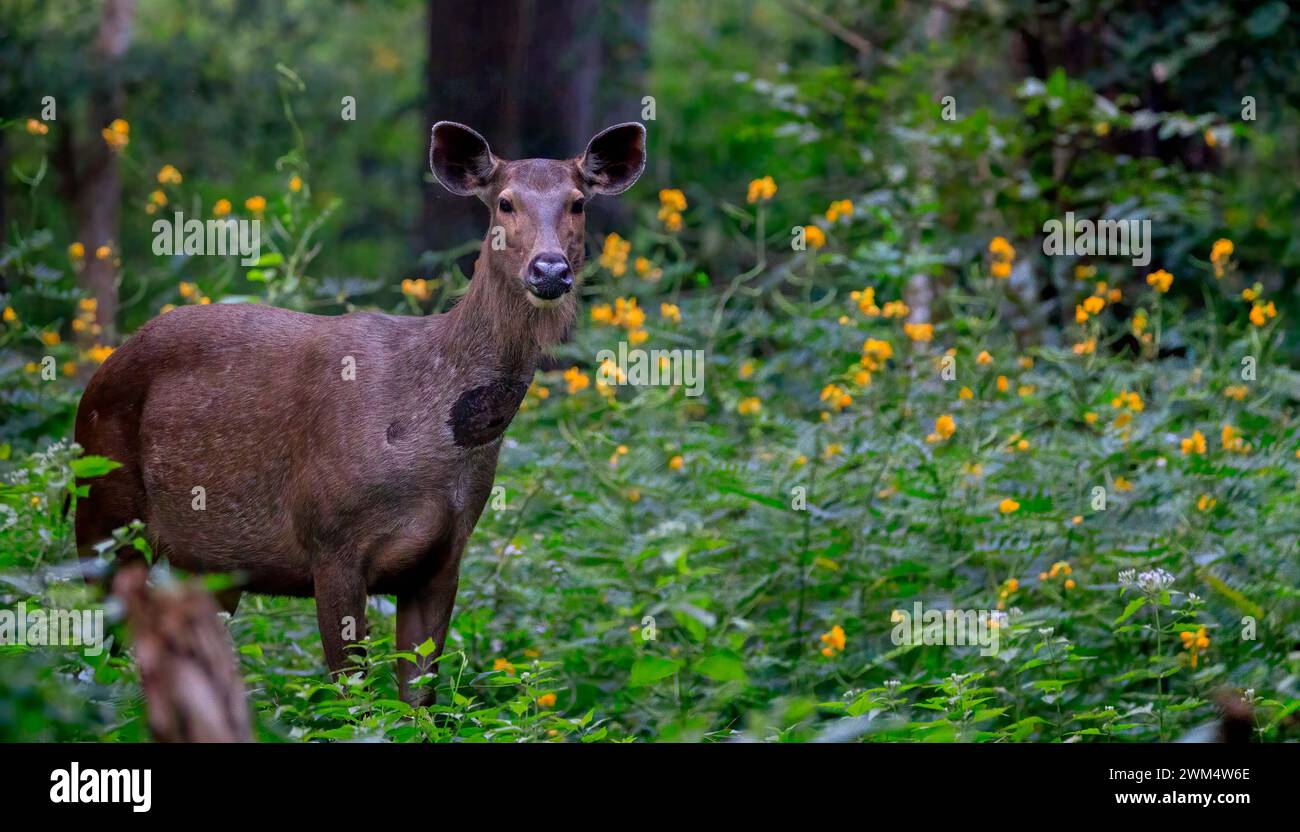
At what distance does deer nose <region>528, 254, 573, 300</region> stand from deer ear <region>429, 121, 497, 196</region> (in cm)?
74

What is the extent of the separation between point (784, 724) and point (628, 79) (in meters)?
11.0

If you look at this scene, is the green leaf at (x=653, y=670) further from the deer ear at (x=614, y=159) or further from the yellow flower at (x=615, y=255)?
the yellow flower at (x=615, y=255)

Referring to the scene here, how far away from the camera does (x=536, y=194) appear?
6.14 m

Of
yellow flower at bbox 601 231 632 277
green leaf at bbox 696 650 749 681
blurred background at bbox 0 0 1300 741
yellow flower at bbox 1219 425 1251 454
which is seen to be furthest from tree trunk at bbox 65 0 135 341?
green leaf at bbox 696 650 749 681

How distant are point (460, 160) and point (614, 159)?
0.62m

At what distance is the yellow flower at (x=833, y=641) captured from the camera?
282 inches

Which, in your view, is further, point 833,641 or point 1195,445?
point 1195,445

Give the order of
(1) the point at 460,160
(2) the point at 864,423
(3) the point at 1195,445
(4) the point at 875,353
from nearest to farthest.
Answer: (1) the point at 460,160, (3) the point at 1195,445, (4) the point at 875,353, (2) the point at 864,423

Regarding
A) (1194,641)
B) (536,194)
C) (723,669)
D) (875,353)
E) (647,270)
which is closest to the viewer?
(723,669)

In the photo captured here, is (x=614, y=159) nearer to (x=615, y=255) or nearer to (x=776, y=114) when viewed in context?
(x=615, y=255)

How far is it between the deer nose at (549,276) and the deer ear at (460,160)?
74 cm

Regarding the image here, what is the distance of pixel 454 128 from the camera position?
6336mm

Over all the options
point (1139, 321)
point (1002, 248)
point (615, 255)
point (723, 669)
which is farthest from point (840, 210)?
point (723, 669)
